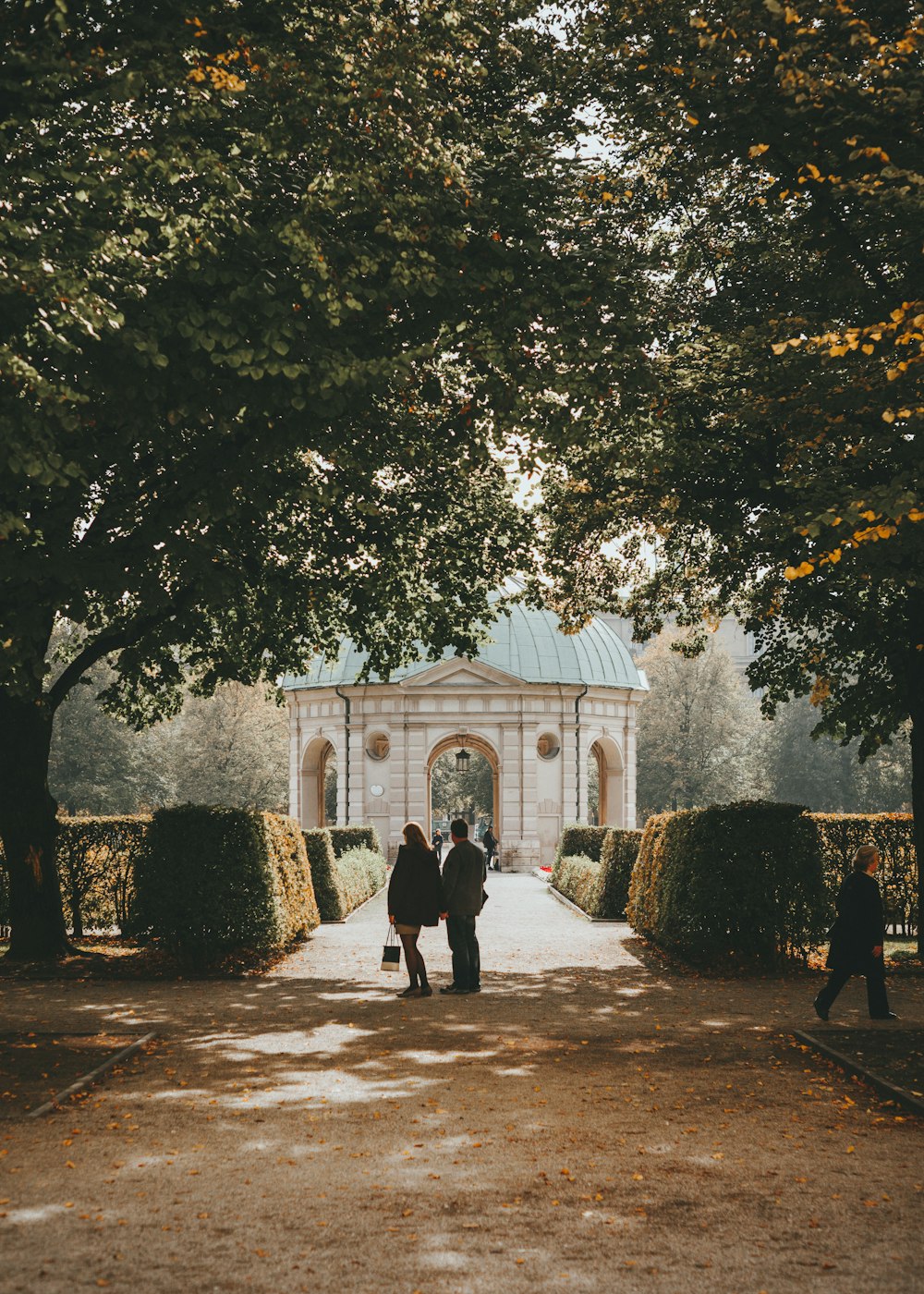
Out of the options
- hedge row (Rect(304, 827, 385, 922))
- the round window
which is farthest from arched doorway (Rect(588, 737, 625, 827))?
hedge row (Rect(304, 827, 385, 922))

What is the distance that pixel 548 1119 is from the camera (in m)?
7.80

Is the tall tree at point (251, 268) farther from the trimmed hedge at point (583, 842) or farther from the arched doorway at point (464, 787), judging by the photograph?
the arched doorway at point (464, 787)

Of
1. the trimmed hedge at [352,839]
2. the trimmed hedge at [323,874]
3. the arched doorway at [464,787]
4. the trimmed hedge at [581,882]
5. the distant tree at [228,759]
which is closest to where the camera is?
the trimmed hedge at [323,874]

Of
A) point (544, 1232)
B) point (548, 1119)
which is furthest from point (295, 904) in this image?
point (544, 1232)

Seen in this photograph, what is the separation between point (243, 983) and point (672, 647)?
29.5 feet

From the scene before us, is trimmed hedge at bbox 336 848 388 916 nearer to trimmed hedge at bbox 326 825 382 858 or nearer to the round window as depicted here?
trimmed hedge at bbox 326 825 382 858

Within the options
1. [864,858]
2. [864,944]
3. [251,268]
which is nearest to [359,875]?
[864,858]

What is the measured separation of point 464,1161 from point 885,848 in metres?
15.5

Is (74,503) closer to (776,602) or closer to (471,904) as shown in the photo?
(471,904)

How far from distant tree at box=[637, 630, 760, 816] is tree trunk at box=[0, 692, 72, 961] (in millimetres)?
45171

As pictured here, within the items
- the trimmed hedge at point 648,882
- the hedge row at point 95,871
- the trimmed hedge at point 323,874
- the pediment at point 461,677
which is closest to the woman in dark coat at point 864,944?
the trimmed hedge at point 648,882

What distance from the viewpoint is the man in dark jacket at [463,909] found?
13.7 metres

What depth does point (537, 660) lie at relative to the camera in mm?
49125

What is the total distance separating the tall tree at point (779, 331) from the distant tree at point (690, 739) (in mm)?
41526
